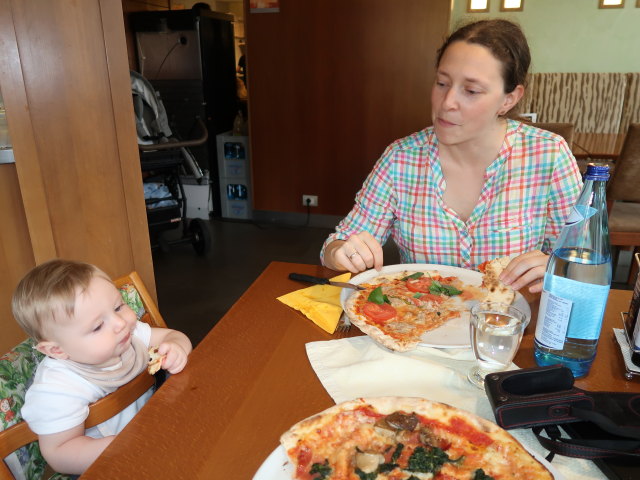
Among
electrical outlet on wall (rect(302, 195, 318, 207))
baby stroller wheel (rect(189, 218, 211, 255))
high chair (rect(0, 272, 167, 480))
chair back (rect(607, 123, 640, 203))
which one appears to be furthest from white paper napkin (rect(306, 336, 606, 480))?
electrical outlet on wall (rect(302, 195, 318, 207))

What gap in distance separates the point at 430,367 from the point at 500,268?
0.38 m

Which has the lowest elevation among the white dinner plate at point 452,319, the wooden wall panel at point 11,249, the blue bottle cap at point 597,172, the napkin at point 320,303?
the wooden wall panel at point 11,249

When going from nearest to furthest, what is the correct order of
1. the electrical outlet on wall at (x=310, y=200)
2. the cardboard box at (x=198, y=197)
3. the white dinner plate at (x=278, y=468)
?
the white dinner plate at (x=278, y=468) → the electrical outlet on wall at (x=310, y=200) → the cardboard box at (x=198, y=197)

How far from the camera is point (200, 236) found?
A: 377 cm

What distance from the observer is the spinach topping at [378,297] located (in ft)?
3.60

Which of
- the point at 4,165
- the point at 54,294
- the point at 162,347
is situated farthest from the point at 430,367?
the point at 4,165

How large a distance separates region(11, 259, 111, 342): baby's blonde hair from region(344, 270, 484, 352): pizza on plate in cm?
56

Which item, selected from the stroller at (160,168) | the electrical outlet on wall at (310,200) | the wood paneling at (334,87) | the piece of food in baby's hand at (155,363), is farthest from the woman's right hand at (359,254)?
the electrical outlet on wall at (310,200)

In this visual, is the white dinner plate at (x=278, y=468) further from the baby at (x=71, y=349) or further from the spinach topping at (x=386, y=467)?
the baby at (x=71, y=349)

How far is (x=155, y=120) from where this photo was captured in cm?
375

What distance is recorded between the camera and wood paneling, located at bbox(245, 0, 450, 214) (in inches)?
149

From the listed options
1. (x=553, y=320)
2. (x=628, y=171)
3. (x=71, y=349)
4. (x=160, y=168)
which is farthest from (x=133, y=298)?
(x=628, y=171)

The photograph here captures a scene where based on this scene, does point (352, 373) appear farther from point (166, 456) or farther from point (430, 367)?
point (166, 456)

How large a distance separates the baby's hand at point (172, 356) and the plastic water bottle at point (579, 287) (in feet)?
2.26
